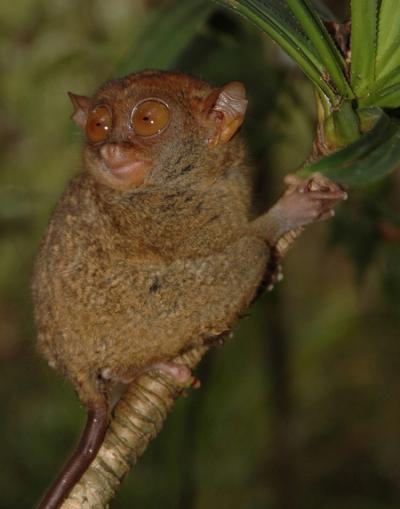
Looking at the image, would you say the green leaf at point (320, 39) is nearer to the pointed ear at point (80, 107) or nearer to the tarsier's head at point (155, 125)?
the tarsier's head at point (155, 125)

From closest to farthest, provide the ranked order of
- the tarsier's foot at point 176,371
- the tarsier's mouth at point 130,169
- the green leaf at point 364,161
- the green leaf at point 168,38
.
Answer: the green leaf at point 364,161, the tarsier's foot at point 176,371, the tarsier's mouth at point 130,169, the green leaf at point 168,38

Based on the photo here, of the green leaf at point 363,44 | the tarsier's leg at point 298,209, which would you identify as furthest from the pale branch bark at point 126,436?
the green leaf at point 363,44

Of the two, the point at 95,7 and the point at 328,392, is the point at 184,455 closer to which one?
the point at 328,392

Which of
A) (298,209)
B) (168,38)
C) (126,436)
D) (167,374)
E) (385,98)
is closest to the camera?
(385,98)

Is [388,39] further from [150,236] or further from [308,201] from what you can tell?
[150,236]

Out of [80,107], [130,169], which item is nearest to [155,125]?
[130,169]

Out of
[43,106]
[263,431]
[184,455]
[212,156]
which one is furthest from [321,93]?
[263,431]

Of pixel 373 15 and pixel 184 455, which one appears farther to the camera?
pixel 184 455
